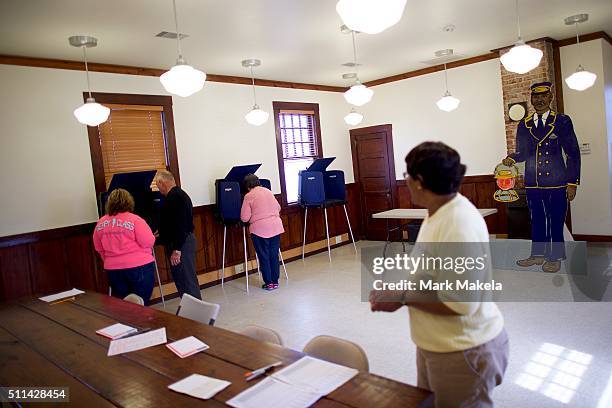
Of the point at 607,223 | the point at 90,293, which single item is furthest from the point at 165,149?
the point at 607,223

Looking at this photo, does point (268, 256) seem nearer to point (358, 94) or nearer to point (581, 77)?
point (358, 94)

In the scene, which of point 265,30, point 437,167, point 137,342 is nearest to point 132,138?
point 265,30

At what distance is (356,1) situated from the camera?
2166 millimetres

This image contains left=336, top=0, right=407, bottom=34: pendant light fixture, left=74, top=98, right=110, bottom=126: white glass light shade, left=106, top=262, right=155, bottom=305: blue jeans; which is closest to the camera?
left=336, top=0, right=407, bottom=34: pendant light fixture

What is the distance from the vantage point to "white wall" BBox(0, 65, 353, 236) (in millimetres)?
4648

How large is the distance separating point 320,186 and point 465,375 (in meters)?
5.79

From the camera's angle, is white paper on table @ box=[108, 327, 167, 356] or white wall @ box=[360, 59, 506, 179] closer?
white paper on table @ box=[108, 327, 167, 356]

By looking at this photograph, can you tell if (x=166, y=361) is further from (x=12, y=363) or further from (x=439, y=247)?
(x=439, y=247)

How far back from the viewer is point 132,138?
5613 mm

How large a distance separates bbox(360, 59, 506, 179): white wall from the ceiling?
65 cm

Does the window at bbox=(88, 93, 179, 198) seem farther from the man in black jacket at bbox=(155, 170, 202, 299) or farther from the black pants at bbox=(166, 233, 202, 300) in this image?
the black pants at bbox=(166, 233, 202, 300)

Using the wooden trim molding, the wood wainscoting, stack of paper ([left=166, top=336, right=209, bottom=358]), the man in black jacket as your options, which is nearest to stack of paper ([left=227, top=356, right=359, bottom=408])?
stack of paper ([left=166, top=336, right=209, bottom=358])

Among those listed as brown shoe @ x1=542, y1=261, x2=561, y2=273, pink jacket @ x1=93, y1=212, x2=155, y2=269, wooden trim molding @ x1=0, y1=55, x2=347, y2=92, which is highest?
wooden trim molding @ x1=0, y1=55, x2=347, y2=92

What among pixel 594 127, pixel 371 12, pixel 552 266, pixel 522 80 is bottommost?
pixel 552 266
